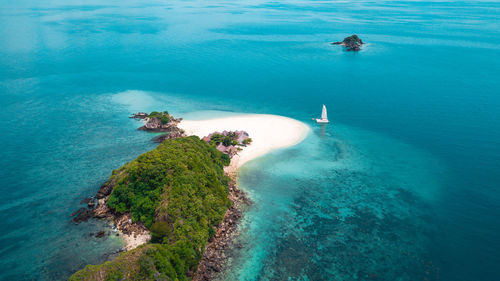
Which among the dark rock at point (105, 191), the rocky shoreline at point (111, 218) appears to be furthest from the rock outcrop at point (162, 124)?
the rocky shoreline at point (111, 218)

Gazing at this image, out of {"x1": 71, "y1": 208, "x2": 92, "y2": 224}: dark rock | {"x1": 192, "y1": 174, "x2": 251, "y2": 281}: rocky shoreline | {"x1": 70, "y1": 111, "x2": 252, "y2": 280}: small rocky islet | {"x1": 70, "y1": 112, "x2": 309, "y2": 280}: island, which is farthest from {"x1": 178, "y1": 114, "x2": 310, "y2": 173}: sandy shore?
{"x1": 71, "y1": 208, "x2": 92, "y2": 224}: dark rock

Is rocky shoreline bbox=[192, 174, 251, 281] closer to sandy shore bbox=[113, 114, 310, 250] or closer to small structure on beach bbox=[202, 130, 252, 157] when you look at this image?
sandy shore bbox=[113, 114, 310, 250]

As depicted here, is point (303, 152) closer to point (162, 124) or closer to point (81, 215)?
point (162, 124)

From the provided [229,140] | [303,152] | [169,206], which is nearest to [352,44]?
[303,152]

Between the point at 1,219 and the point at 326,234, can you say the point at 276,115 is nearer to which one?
the point at 326,234

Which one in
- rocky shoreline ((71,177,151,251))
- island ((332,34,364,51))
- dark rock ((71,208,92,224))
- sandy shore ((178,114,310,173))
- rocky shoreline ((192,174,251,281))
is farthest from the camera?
island ((332,34,364,51))

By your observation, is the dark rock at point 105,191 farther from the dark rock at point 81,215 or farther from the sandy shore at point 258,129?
the sandy shore at point 258,129

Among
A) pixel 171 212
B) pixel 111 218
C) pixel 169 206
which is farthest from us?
pixel 111 218
